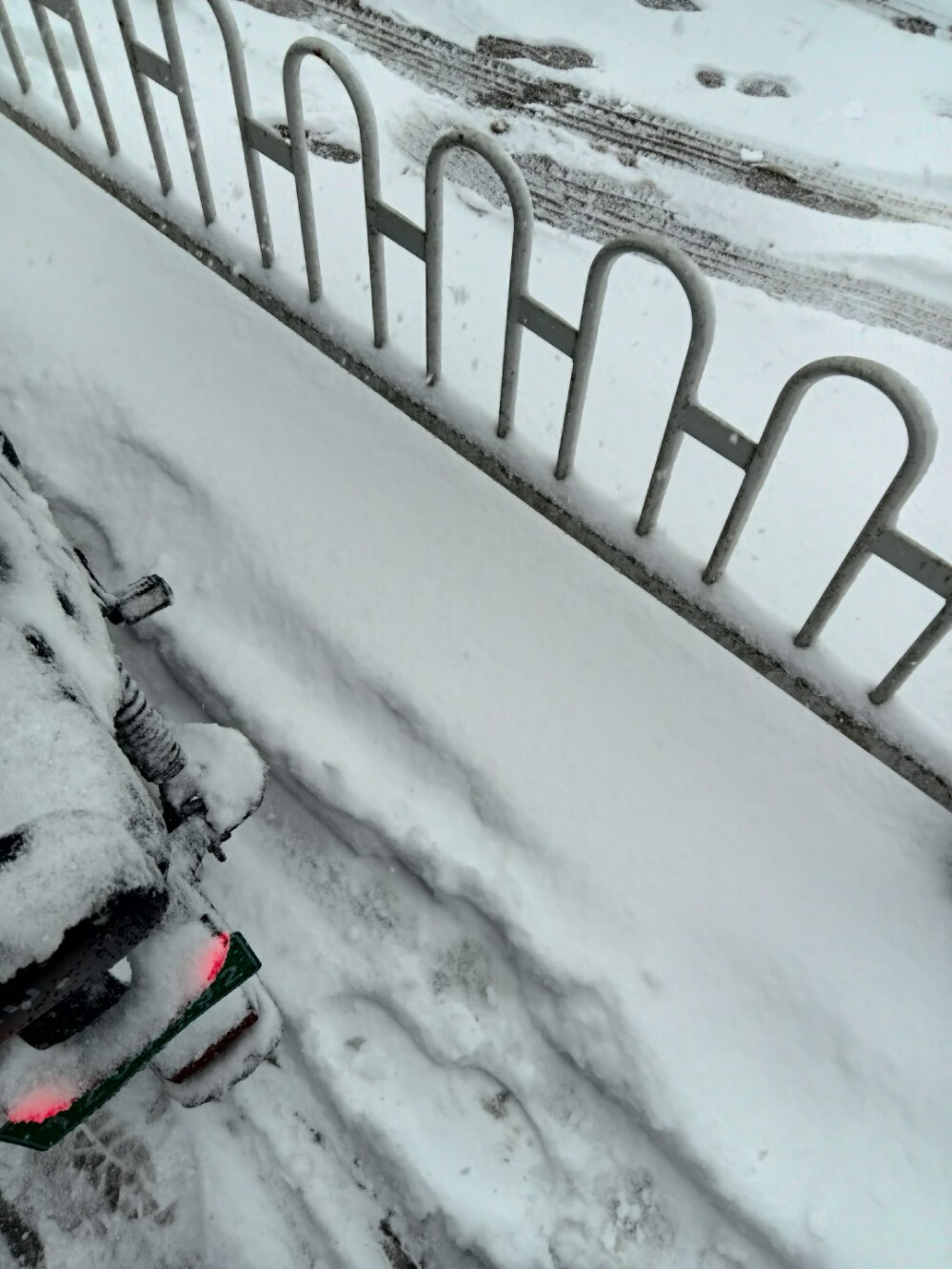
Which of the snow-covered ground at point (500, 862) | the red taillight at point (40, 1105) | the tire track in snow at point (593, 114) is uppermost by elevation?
the tire track in snow at point (593, 114)

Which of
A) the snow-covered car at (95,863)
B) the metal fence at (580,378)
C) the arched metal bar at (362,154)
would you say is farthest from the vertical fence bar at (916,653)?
the arched metal bar at (362,154)

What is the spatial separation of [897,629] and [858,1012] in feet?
3.17

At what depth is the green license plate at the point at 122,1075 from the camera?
59.2 inches

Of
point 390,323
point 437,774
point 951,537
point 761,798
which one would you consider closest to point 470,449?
point 390,323

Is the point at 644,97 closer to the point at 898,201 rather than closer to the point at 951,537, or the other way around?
the point at 898,201

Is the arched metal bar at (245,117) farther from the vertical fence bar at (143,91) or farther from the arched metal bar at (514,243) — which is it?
the arched metal bar at (514,243)

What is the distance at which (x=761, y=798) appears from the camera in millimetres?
2133

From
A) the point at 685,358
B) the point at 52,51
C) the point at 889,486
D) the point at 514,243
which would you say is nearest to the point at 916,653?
the point at 889,486

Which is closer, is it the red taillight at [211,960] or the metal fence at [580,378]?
Result: the red taillight at [211,960]

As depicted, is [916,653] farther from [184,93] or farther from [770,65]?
[770,65]

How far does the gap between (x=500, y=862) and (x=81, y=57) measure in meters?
2.82

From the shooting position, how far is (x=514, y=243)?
1.87 metres

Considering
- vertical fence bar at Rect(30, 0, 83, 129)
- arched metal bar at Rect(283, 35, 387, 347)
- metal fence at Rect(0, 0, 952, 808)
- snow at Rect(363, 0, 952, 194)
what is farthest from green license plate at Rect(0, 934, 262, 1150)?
snow at Rect(363, 0, 952, 194)

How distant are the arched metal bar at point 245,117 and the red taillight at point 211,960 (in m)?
1.91
